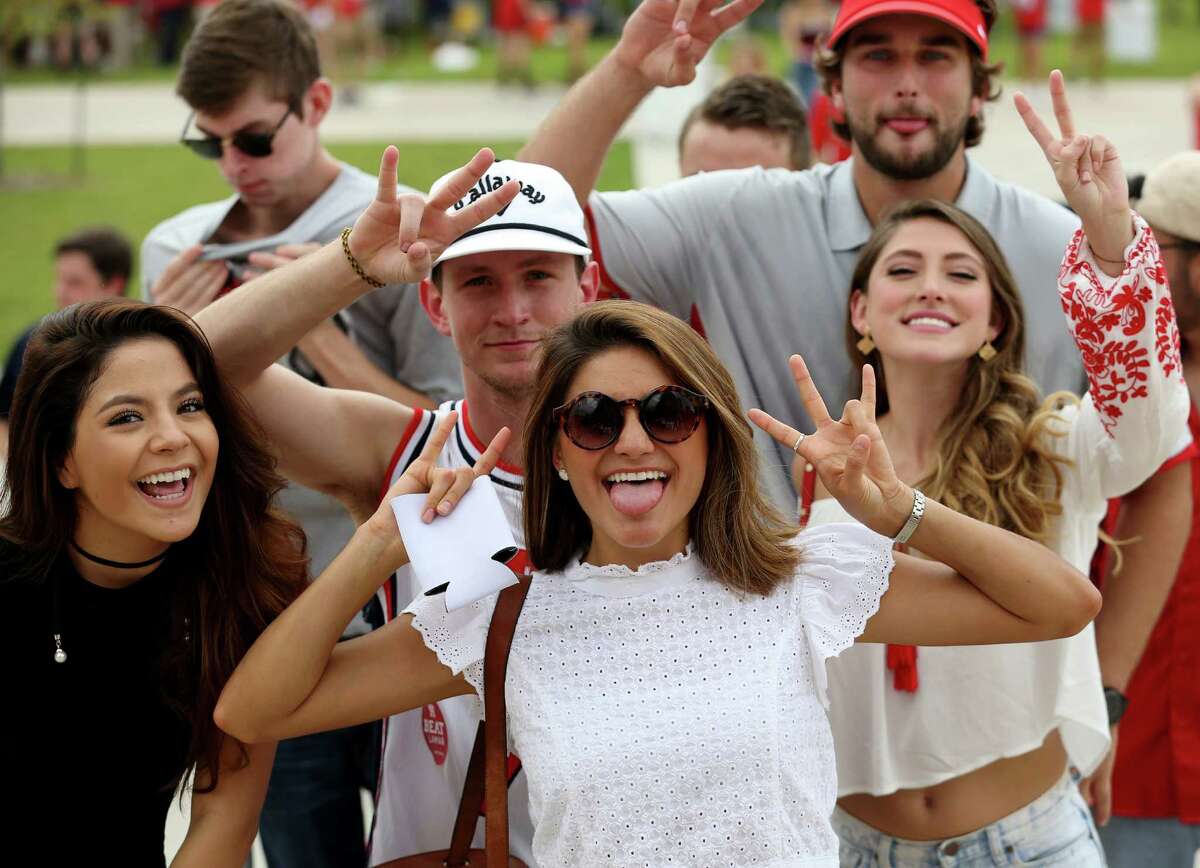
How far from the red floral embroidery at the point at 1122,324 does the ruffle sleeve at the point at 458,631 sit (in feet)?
4.03

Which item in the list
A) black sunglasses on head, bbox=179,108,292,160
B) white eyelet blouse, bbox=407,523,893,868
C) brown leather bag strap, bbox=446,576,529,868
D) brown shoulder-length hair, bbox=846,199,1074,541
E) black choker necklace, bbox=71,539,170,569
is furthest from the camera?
black sunglasses on head, bbox=179,108,292,160

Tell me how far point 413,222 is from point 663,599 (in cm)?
83

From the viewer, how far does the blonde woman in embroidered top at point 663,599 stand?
99.8 inches

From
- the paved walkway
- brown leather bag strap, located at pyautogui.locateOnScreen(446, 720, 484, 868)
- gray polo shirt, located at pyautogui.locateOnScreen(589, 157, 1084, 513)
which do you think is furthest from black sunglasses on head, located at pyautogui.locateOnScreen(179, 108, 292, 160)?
the paved walkway

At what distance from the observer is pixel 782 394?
376 centimetres

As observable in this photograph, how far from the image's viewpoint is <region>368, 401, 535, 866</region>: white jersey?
9.84ft

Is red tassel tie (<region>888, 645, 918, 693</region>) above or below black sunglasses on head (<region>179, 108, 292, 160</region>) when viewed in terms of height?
below

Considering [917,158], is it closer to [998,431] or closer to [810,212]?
[810,212]

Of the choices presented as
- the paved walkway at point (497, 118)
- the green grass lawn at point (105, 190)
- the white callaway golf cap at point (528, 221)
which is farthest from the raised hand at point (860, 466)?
the paved walkway at point (497, 118)

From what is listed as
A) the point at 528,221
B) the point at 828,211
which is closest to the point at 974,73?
the point at 828,211

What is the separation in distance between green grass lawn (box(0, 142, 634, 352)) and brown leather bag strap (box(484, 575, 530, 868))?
35.1 feet

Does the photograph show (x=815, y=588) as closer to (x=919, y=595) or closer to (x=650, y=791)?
(x=919, y=595)

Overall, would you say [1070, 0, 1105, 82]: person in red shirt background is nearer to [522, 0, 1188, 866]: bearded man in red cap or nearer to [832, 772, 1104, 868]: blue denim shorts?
[522, 0, 1188, 866]: bearded man in red cap

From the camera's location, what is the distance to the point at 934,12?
12.2 ft
